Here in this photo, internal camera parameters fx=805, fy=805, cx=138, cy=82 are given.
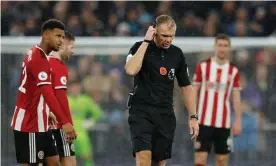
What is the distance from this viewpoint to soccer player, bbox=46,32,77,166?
844 centimetres

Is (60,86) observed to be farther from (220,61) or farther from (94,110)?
(94,110)

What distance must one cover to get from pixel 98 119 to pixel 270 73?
2937 millimetres

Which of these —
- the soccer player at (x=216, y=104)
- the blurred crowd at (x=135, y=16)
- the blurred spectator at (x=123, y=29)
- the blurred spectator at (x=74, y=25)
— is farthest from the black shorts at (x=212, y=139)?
the blurred spectator at (x=74, y=25)

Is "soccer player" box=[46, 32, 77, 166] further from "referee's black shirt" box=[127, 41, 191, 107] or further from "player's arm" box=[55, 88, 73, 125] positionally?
"referee's black shirt" box=[127, 41, 191, 107]

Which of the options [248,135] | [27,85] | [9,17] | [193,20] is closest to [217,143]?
[248,135]

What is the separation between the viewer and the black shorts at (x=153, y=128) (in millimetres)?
7691

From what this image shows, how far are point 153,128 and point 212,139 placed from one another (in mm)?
2864

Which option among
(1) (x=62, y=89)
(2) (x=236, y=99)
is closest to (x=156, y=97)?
(1) (x=62, y=89)

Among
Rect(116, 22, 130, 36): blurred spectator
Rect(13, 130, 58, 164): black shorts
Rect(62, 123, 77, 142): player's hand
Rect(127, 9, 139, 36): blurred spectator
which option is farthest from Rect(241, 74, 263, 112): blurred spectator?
Rect(62, 123, 77, 142): player's hand

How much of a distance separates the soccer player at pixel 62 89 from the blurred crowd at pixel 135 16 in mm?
5234

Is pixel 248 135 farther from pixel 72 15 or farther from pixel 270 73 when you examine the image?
pixel 72 15

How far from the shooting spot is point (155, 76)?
25.5 ft

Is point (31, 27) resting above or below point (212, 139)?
above

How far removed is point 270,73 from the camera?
1330cm
